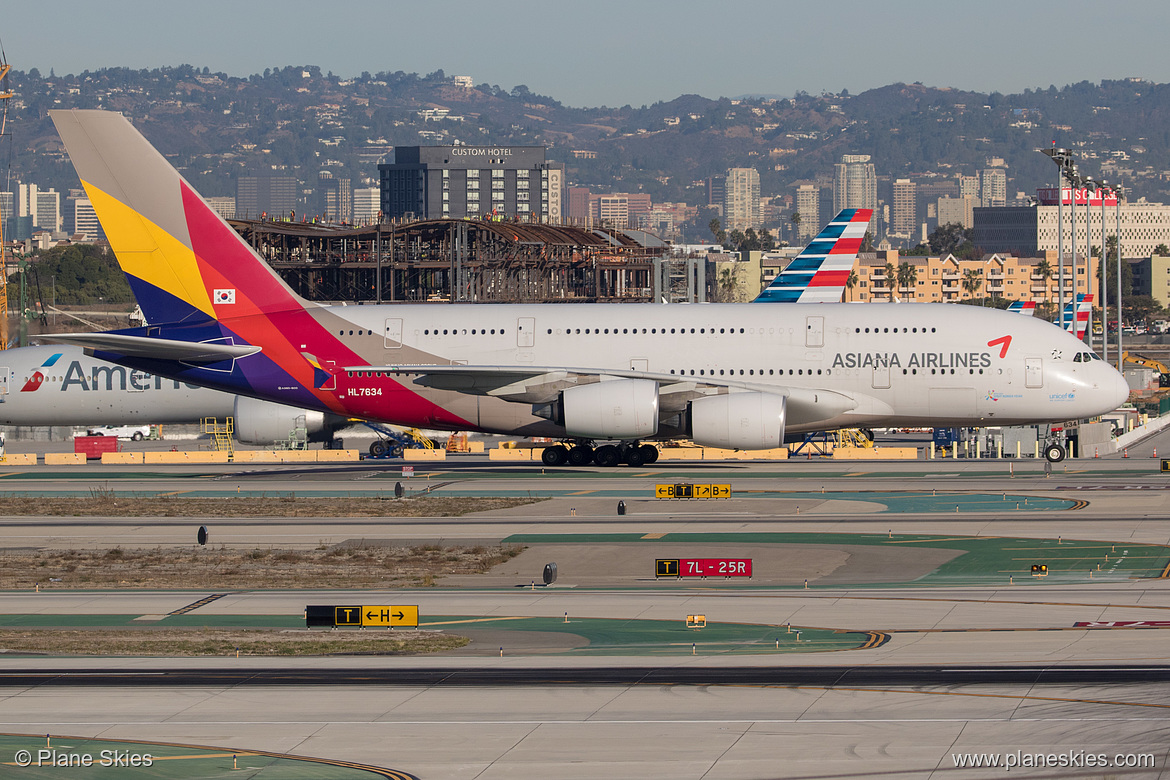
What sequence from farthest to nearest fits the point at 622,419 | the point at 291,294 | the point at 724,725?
1. the point at 291,294
2. the point at 622,419
3. the point at 724,725

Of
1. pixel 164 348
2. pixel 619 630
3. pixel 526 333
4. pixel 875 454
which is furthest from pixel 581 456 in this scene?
pixel 619 630

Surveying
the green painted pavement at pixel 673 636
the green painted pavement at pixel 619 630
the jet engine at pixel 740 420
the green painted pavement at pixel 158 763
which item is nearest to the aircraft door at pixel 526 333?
the jet engine at pixel 740 420

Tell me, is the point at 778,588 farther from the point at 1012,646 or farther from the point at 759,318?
the point at 759,318

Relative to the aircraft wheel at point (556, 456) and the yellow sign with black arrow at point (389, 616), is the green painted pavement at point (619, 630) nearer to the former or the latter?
the yellow sign with black arrow at point (389, 616)

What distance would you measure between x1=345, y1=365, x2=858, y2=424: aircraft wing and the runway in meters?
12.0

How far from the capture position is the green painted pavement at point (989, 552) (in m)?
29.1

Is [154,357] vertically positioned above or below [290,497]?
above

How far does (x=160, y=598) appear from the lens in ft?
96.1

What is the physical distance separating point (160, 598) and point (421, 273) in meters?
101

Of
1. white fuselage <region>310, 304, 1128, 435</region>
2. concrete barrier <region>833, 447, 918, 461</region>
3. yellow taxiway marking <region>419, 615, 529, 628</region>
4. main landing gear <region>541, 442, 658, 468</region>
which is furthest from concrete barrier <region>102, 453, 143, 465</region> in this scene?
yellow taxiway marking <region>419, 615, 529, 628</region>

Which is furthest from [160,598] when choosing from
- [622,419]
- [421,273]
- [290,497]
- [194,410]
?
[421,273]

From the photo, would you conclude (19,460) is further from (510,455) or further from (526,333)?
(526,333)

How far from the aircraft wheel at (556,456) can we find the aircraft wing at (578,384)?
3819 millimetres

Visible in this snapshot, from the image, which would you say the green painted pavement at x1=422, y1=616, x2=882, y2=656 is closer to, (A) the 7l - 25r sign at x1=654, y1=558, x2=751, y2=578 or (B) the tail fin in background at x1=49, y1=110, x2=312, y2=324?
(A) the 7l - 25r sign at x1=654, y1=558, x2=751, y2=578
